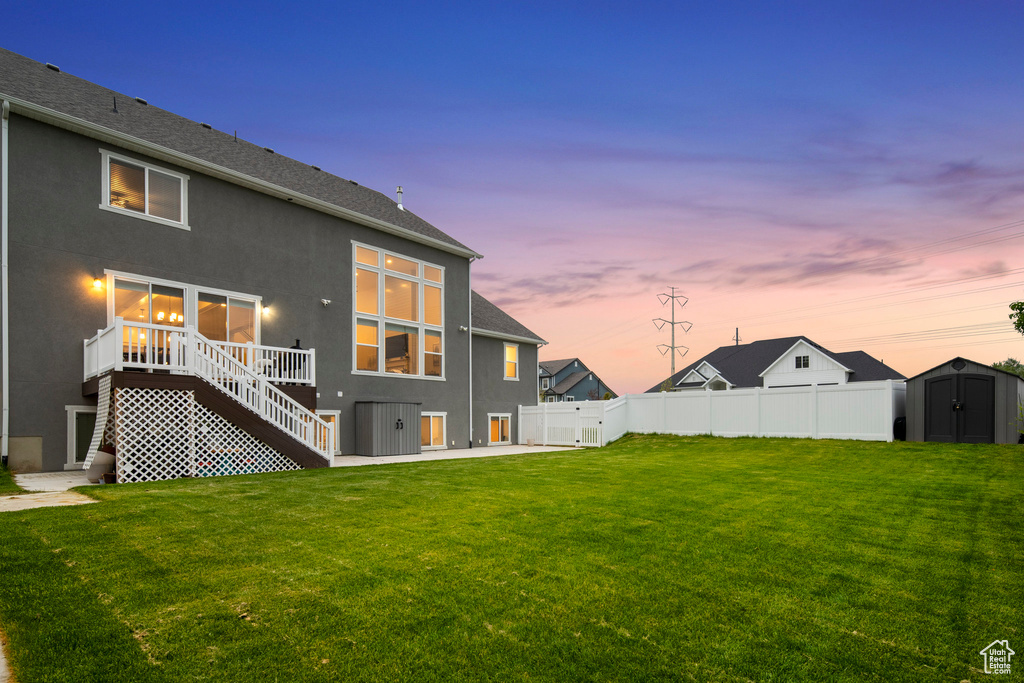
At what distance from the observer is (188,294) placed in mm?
13383

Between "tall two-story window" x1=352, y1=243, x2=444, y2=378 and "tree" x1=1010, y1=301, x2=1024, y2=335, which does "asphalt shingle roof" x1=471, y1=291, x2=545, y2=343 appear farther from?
"tree" x1=1010, y1=301, x2=1024, y2=335

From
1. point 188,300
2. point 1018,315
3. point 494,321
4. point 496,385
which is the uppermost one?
point 494,321

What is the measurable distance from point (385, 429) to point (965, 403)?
16923mm

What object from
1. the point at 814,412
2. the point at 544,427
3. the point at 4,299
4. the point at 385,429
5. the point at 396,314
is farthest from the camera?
the point at 544,427

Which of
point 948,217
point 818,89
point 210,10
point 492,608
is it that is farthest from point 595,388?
point 492,608

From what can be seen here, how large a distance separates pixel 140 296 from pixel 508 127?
1312 cm

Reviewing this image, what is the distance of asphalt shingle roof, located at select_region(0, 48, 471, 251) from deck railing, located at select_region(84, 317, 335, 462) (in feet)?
16.6

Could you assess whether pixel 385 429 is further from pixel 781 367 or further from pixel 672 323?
pixel 672 323

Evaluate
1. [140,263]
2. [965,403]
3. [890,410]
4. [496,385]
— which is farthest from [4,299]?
[965,403]

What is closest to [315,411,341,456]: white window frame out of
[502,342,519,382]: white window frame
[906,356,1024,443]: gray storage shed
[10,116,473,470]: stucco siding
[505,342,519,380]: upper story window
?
[10,116,473,470]: stucco siding

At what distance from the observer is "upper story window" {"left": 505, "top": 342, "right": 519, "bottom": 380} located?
23562 mm

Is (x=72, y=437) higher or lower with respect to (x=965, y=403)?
lower

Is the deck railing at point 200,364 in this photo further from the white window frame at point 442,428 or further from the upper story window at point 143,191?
the white window frame at point 442,428

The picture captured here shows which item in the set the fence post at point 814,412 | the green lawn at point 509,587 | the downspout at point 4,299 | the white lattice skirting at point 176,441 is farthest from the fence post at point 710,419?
the downspout at point 4,299
